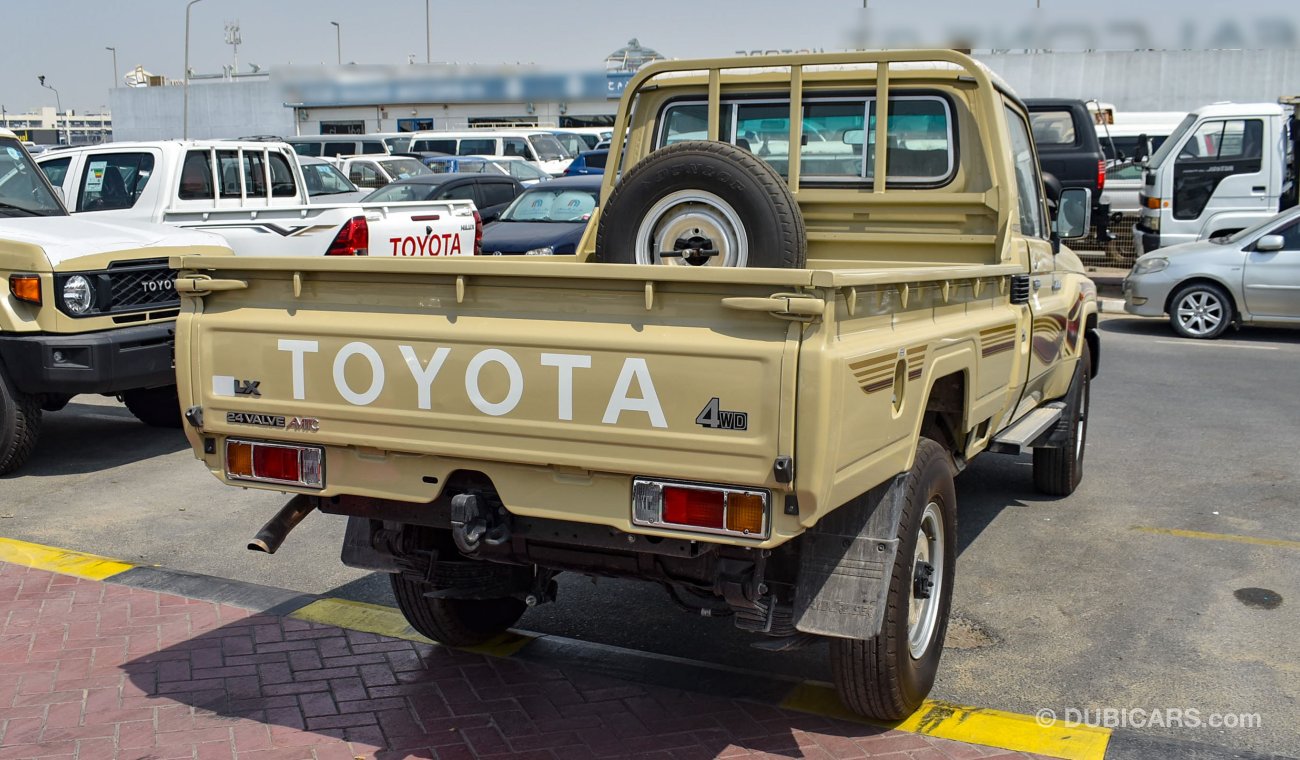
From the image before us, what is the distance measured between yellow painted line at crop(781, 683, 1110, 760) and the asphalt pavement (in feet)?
0.42

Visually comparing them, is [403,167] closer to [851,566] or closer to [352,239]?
[352,239]

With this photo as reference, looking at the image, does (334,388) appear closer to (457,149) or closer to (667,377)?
(667,377)

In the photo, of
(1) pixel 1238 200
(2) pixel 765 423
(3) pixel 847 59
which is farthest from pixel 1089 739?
(1) pixel 1238 200

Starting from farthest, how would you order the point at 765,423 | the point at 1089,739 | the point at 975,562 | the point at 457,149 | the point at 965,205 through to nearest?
the point at 457,149 → the point at 975,562 → the point at 965,205 → the point at 1089,739 → the point at 765,423

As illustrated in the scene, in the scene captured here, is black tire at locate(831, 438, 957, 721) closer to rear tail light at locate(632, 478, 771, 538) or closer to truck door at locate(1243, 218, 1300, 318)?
rear tail light at locate(632, 478, 771, 538)

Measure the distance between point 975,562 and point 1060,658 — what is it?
120 centimetres

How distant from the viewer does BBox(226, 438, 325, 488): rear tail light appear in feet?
12.6

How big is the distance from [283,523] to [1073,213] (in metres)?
4.38

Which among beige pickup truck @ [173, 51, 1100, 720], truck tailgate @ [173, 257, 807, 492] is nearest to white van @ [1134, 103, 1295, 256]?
beige pickup truck @ [173, 51, 1100, 720]

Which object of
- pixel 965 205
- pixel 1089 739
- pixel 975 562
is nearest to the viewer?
pixel 1089 739

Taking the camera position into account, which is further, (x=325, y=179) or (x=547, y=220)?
(x=325, y=179)

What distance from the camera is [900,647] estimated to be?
388cm

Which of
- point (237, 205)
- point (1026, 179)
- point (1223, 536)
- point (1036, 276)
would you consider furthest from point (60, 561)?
point (1223, 536)

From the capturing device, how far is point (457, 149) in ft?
98.7
